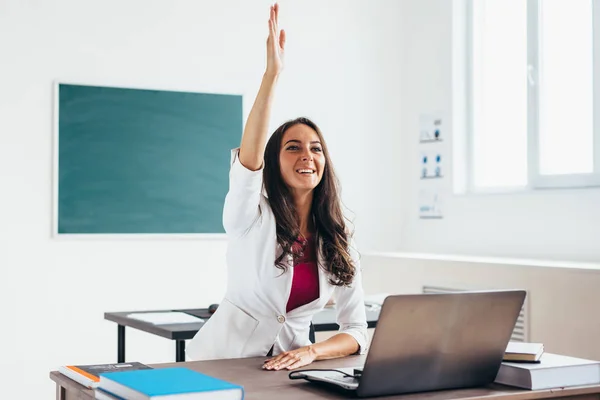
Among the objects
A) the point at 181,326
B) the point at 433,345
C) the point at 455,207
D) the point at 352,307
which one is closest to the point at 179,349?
the point at 181,326

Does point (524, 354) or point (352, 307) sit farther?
point (352, 307)

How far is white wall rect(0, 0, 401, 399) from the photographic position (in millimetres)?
4250

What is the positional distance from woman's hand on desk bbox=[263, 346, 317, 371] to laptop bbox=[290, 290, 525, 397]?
0.39 ft

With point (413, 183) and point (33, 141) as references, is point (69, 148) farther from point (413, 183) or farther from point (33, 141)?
point (413, 183)

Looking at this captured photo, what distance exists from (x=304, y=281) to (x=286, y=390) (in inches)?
23.0

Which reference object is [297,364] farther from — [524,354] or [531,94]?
[531,94]

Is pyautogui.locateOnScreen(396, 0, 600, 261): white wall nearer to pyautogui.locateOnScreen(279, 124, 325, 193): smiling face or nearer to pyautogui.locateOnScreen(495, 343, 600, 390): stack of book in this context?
pyautogui.locateOnScreen(279, 124, 325, 193): smiling face

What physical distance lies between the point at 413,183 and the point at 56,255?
2.39 meters

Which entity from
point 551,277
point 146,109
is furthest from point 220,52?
point 551,277

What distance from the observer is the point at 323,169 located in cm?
220

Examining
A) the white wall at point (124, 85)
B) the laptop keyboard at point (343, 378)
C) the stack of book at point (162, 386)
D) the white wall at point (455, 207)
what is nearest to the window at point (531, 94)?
the white wall at point (455, 207)

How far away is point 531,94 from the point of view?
4520mm

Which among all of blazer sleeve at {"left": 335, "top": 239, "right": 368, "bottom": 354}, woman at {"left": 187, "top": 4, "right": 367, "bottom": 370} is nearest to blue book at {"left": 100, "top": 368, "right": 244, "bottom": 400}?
woman at {"left": 187, "top": 4, "right": 367, "bottom": 370}

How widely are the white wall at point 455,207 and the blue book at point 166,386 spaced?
3102mm
